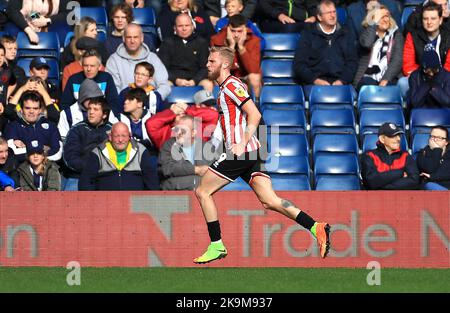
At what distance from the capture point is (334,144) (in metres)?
14.9

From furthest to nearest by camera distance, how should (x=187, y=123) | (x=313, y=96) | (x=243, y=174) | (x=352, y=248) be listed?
(x=313, y=96), (x=187, y=123), (x=352, y=248), (x=243, y=174)

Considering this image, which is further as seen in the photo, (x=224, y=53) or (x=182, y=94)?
(x=182, y=94)

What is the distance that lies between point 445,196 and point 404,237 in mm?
662

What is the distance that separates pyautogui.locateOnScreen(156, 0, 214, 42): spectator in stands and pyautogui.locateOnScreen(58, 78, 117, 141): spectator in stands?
70.3 inches

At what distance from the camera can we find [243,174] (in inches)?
449

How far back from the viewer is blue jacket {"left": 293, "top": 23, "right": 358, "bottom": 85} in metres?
15.6

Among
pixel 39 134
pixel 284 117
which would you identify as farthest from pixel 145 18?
pixel 39 134

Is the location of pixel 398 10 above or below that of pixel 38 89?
above

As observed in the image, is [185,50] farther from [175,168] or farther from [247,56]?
[175,168]

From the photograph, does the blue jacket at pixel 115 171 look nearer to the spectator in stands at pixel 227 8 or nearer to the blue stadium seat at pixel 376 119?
the blue stadium seat at pixel 376 119

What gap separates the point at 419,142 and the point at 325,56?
185 cm

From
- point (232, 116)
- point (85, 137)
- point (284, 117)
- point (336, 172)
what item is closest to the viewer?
point (232, 116)

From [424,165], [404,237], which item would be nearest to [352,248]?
[404,237]

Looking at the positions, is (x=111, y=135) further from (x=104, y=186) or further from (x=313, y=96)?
(x=313, y=96)
